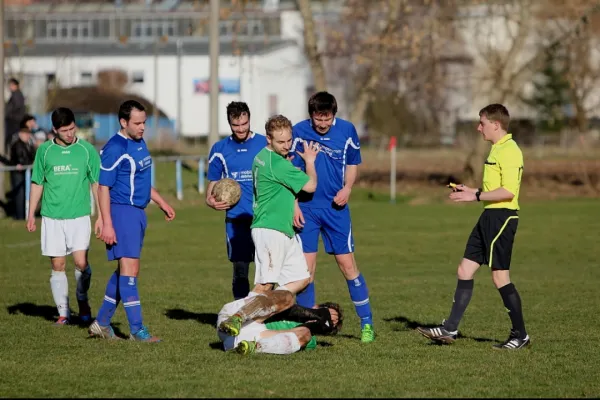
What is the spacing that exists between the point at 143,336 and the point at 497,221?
10.9ft

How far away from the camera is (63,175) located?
11.4 metres

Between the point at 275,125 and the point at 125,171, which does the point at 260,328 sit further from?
the point at 125,171

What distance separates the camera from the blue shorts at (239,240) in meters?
10.8

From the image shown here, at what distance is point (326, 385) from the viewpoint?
8.05 m

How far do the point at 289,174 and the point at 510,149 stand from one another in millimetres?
1894

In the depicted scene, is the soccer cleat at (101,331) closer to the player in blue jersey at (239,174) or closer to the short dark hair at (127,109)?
the player in blue jersey at (239,174)

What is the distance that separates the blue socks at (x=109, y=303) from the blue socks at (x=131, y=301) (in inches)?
6.8

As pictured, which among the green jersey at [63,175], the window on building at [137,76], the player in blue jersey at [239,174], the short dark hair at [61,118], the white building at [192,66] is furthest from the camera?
the window on building at [137,76]

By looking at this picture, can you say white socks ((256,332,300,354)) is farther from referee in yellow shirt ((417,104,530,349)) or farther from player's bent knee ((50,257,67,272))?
player's bent knee ((50,257,67,272))

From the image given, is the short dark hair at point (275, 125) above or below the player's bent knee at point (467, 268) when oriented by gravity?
above

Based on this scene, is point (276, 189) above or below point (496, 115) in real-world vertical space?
below

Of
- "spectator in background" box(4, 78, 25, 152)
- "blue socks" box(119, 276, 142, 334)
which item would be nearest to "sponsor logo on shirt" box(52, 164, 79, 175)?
"blue socks" box(119, 276, 142, 334)

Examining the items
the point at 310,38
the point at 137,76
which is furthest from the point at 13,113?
the point at 137,76

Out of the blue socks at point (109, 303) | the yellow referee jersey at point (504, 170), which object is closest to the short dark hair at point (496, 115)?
the yellow referee jersey at point (504, 170)
